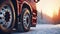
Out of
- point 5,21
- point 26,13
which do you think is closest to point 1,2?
point 5,21

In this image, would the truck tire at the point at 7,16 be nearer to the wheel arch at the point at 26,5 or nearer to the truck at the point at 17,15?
the truck at the point at 17,15

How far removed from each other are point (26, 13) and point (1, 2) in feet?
1.85

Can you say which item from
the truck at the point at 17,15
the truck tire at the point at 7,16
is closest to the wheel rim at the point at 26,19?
the truck at the point at 17,15

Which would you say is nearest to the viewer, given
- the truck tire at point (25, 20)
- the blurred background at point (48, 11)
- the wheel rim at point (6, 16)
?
the wheel rim at point (6, 16)

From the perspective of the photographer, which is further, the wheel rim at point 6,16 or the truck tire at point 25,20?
the truck tire at point 25,20

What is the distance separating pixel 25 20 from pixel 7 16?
440 millimetres

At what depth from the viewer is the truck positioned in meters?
2.21

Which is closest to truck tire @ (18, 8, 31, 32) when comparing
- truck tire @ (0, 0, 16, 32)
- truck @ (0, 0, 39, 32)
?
truck @ (0, 0, 39, 32)

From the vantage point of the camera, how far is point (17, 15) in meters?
2.43

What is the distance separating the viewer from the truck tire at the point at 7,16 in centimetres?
218

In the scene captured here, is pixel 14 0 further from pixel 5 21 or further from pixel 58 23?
pixel 58 23

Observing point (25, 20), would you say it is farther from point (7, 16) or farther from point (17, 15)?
point (7, 16)

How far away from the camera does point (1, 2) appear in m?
2.20

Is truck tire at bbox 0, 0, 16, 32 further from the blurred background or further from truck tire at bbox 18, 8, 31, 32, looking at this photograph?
the blurred background
